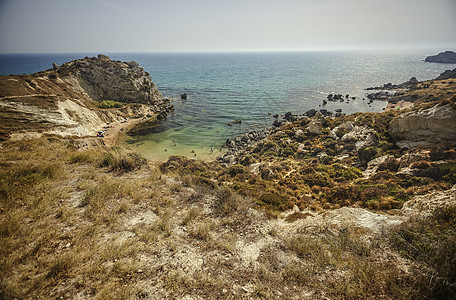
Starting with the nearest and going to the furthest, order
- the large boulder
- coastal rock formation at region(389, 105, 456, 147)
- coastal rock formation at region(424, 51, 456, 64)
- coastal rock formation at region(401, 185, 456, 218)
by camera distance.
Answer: coastal rock formation at region(401, 185, 456, 218) → the large boulder → coastal rock formation at region(389, 105, 456, 147) → coastal rock formation at region(424, 51, 456, 64)

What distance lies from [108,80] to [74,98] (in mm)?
14580

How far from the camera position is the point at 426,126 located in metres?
20.5

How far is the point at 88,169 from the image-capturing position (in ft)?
36.0

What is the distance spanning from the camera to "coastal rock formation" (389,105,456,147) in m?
18.9

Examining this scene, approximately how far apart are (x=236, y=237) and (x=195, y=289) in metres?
3.05

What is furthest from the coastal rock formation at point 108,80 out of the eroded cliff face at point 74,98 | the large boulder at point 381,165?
the large boulder at point 381,165

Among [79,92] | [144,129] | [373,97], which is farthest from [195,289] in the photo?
[373,97]

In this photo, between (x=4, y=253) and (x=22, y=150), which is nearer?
(x=4, y=253)

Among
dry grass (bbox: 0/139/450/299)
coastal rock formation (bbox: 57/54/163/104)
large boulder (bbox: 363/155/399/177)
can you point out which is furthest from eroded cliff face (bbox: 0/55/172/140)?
large boulder (bbox: 363/155/399/177)

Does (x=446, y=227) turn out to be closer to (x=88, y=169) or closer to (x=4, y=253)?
(x=4, y=253)

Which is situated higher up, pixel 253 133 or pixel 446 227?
pixel 446 227

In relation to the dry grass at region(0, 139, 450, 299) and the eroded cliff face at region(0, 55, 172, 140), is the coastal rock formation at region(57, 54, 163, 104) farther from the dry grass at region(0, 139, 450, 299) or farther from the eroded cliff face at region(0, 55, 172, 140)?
the dry grass at region(0, 139, 450, 299)

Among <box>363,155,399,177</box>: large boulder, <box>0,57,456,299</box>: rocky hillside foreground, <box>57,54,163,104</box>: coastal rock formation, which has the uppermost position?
<box>57,54,163,104</box>: coastal rock formation

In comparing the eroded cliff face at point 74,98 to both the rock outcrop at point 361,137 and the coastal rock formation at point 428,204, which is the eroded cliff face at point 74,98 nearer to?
the coastal rock formation at point 428,204
